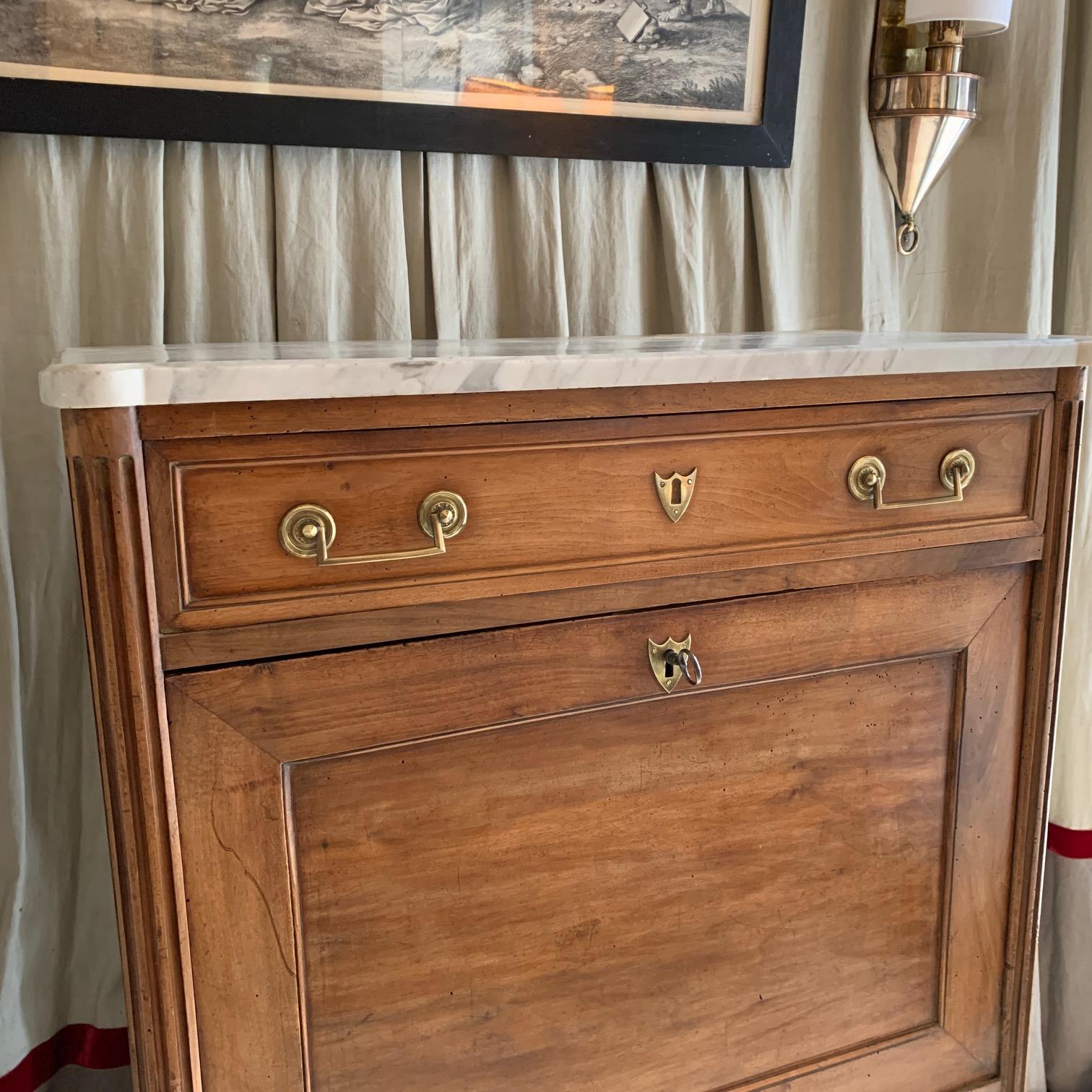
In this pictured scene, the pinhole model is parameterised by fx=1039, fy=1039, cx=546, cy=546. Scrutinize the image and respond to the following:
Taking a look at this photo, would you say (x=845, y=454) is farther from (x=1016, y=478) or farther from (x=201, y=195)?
(x=201, y=195)

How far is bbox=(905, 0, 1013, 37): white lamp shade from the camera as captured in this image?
1.26m

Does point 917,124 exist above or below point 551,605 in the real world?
above

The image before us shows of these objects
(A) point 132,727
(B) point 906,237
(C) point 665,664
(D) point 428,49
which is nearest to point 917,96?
(B) point 906,237

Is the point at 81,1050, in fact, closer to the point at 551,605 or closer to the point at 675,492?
the point at 551,605

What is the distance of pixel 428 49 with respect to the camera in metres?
1.18

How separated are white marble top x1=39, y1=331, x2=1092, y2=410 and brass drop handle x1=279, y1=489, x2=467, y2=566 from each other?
84 millimetres

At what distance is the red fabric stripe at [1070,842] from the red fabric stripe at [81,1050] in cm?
133

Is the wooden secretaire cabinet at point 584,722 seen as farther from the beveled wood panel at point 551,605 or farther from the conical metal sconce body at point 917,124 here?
the conical metal sconce body at point 917,124

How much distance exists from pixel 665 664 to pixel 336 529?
0.97 feet

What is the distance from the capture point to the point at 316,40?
3.73 ft

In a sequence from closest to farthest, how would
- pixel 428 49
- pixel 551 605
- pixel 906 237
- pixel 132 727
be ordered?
pixel 132 727 → pixel 551 605 → pixel 428 49 → pixel 906 237

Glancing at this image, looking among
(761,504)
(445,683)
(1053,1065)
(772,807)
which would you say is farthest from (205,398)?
(1053,1065)

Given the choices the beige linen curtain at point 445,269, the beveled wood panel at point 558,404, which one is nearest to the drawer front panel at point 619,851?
the beveled wood panel at point 558,404

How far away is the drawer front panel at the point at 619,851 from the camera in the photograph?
30.6 inches
